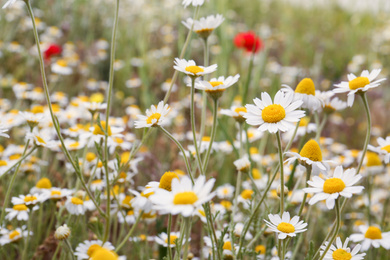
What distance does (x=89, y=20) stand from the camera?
4590 millimetres

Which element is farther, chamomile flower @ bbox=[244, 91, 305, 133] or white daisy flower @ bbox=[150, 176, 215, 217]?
chamomile flower @ bbox=[244, 91, 305, 133]

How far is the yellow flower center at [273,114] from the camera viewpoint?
0.95m

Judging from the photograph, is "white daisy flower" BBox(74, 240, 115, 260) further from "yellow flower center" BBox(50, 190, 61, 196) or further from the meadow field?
"yellow flower center" BBox(50, 190, 61, 196)

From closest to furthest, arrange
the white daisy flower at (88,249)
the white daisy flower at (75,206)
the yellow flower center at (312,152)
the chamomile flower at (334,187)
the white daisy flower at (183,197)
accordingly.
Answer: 1. the white daisy flower at (183,197)
2. the chamomile flower at (334,187)
3. the yellow flower center at (312,152)
4. the white daisy flower at (88,249)
5. the white daisy flower at (75,206)

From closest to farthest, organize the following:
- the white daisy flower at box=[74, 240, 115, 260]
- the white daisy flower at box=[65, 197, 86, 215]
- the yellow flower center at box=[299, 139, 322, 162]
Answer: the yellow flower center at box=[299, 139, 322, 162] → the white daisy flower at box=[74, 240, 115, 260] → the white daisy flower at box=[65, 197, 86, 215]

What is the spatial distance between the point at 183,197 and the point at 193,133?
0.87 ft

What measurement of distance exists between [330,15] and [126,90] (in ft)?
13.5

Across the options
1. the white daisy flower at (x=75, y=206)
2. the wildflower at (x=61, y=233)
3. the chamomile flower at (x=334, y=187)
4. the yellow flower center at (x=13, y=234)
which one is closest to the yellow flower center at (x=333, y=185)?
the chamomile flower at (x=334, y=187)

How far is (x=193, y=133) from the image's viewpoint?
3.17ft

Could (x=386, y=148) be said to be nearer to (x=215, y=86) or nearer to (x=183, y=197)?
(x=215, y=86)

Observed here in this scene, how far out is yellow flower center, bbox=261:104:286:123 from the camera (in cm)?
95

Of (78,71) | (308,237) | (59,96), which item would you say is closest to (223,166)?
Answer: (308,237)

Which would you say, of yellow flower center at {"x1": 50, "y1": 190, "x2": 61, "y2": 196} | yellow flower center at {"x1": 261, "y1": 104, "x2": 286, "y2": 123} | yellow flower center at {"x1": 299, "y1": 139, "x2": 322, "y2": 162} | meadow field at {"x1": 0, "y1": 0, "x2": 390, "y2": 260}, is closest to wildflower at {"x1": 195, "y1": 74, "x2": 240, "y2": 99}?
meadow field at {"x1": 0, "y1": 0, "x2": 390, "y2": 260}

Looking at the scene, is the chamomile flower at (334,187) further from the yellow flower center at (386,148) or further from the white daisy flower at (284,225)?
the yellow flower center at (386,148)
